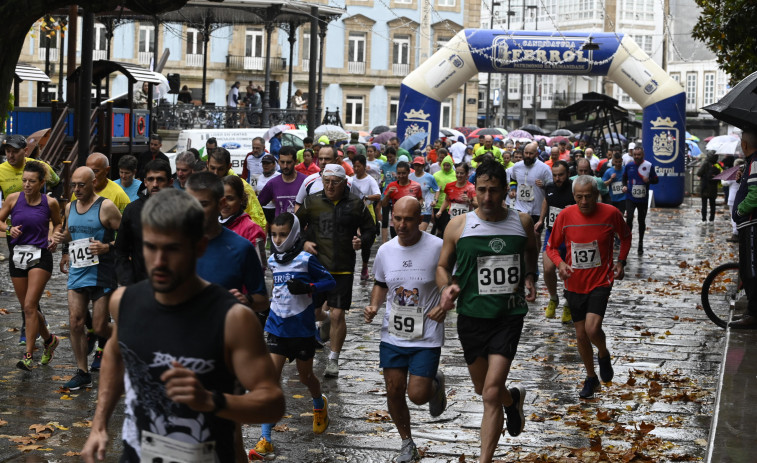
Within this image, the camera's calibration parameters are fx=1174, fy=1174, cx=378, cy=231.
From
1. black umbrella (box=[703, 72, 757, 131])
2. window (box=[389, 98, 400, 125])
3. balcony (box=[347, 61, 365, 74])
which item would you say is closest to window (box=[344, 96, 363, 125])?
window (box=[389, 98, 400, 125])

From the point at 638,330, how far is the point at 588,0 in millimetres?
77884

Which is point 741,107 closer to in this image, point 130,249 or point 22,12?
point 130,249

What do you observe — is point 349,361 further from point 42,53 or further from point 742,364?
point 42,53

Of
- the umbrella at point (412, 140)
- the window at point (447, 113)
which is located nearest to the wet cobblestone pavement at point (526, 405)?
the umbrella at point (412, 140)

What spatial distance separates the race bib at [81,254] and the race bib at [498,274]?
3135mm

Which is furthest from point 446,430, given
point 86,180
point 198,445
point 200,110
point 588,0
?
point 588,0

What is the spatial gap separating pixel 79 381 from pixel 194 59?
56.4m

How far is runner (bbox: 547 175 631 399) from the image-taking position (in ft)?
27.8

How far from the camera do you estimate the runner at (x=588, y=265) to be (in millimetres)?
8484

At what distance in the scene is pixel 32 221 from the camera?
29.7 feet

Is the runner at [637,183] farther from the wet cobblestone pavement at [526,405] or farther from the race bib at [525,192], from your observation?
the wet cobblestone pavement at [526,405]

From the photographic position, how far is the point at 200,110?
33.0 metres

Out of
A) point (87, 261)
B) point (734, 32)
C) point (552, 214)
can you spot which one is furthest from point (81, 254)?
point (734, 32)

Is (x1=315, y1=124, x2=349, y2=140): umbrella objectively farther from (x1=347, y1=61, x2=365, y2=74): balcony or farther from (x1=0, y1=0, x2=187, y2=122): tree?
(x1=347, y1=61, x2=365, y2=74): balcony
